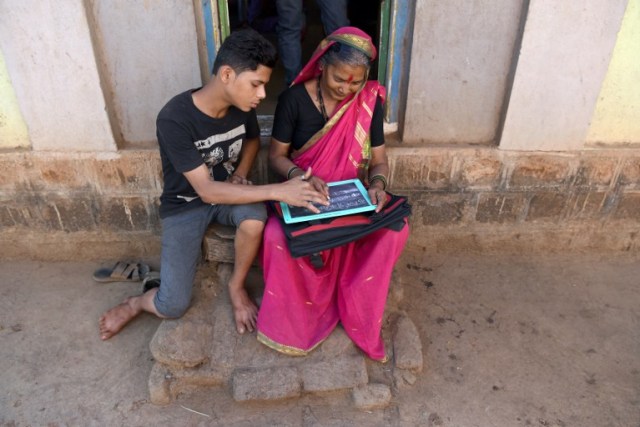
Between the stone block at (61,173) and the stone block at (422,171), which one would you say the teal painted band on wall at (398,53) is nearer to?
the stone block at (422,171)

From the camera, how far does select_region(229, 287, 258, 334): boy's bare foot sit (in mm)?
2585

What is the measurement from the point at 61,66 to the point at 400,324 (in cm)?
235

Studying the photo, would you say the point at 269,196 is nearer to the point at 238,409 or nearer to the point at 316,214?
the point at 316,214

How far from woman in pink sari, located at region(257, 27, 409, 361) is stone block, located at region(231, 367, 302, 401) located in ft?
0.41

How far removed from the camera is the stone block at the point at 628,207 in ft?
10.9

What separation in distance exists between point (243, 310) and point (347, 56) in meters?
1.41

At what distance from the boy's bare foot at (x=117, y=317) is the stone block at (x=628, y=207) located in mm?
3156

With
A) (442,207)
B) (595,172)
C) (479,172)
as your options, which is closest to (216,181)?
(442,207)

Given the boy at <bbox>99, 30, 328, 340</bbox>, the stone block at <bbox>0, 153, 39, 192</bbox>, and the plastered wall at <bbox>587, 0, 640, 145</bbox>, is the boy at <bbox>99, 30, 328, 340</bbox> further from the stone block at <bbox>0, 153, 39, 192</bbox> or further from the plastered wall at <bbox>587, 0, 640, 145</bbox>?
the plastered wall at <bbox>587, 0, 640, 145</bbox>

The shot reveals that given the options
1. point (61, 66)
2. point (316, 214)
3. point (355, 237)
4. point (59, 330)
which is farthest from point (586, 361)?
point (61, 66)

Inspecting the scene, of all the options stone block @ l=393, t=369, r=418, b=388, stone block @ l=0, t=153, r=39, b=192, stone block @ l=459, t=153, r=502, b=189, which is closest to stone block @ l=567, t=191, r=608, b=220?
stone block @ l=459, t=153, r=502, b=189

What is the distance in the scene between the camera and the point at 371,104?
2637 millimetres

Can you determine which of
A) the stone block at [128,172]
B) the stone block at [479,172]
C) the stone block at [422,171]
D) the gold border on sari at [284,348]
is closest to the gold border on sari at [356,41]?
the stone block at [422,171]

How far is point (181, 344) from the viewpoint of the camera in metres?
2.43
